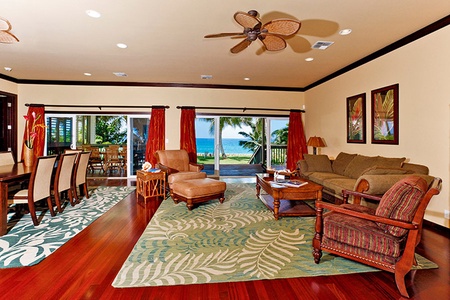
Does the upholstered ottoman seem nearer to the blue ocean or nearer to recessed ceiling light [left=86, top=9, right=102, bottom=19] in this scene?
recessed ceiling light [left=86, top=9, right=102, bottom=19]

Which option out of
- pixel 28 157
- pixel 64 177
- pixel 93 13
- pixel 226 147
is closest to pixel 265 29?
pixel 93 13

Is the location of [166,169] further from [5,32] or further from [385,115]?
[385,115]

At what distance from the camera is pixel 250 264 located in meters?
2.20

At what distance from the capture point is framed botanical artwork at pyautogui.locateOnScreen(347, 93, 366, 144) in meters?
4.67

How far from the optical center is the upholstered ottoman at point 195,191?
3777mm

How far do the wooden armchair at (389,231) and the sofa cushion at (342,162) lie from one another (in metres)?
2.96

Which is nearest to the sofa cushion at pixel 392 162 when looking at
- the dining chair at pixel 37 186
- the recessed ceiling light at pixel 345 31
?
the recessed ceiling light at pixel 345 31

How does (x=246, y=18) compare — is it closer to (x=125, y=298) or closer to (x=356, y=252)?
(x=356, y=252)

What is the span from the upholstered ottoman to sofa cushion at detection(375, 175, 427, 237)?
8.51 ft

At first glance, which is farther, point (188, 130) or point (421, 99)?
point (188, 130)

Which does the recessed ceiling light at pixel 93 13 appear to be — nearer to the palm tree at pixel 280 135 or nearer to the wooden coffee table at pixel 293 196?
the wooden coffee table at pixel 293 196

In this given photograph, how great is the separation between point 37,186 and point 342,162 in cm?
548

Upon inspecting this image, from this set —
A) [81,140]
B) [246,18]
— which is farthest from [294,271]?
[81,140]

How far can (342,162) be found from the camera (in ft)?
16.0
